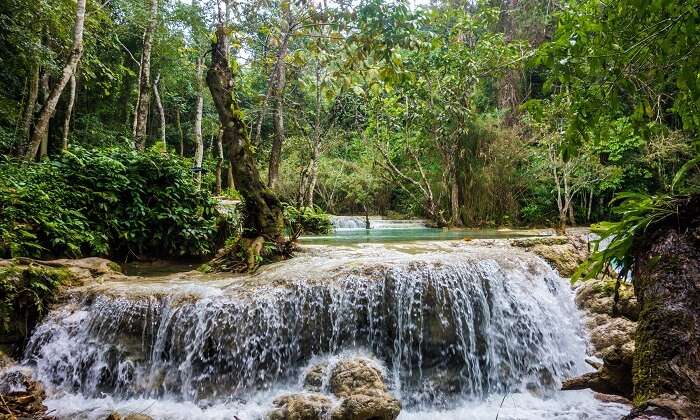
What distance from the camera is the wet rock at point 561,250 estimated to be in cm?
696

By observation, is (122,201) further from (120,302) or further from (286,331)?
(286,331)

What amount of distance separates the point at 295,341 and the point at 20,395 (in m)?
2.77

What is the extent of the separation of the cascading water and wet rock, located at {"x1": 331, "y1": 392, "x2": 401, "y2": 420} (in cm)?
69

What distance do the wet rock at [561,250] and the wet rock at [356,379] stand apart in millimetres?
4237

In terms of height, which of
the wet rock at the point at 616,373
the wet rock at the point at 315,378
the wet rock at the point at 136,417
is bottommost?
the wet rock at the point at 136,417

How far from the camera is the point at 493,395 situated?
4.62 metres

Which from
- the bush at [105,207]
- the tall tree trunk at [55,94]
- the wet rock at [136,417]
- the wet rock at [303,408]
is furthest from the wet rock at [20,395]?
the tall tree trunk at [55,94]

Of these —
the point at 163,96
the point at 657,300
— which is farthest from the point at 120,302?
the point at 163,96

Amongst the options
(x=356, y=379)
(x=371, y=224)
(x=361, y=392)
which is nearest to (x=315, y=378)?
(x=356, y=379)

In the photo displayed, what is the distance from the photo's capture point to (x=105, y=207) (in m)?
6.64

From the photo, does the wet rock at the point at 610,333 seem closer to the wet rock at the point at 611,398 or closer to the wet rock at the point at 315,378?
the wet rock at the point at 611,398

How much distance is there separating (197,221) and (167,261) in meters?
0.91

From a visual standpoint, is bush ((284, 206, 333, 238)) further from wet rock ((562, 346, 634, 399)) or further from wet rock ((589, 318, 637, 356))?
wet rock ((562, 346, 634, 399))

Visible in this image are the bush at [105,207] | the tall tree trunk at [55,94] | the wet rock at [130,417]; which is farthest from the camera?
the tall tree trunk at [55,94]
